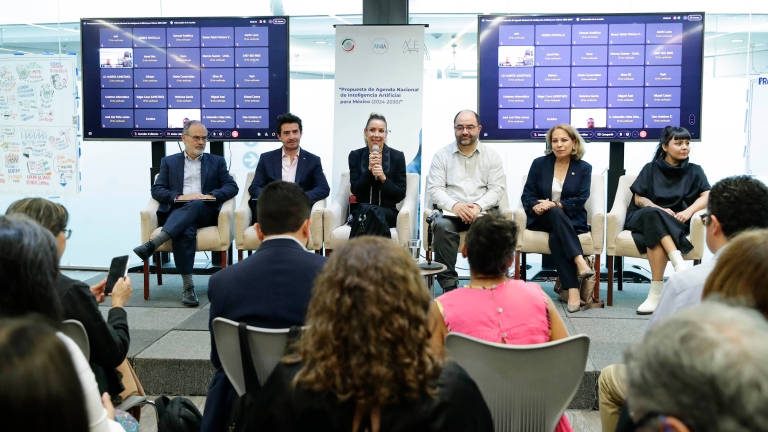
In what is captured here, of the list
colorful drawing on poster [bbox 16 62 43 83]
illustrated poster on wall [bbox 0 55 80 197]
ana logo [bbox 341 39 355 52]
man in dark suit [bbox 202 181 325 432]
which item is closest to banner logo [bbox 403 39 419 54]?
ana logo [bbox 341 39 355 52]

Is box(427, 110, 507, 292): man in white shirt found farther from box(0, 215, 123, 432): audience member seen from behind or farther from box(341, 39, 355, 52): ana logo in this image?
box(0, 215, 123, 432): audience member seen from behind

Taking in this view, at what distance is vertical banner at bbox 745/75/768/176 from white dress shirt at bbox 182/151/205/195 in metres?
4.68

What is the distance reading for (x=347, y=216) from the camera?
479cm

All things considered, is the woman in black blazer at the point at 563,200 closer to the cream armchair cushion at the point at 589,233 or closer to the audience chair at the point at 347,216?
the cream armchair cushion at the point at 589,233

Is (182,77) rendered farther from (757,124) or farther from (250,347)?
(757,124)

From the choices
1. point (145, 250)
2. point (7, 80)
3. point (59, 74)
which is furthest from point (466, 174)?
point (7, 80)

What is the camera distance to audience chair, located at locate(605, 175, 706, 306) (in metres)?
3.93

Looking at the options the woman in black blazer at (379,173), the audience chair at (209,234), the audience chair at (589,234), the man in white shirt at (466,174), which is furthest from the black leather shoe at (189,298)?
the audience chair at (589,234)

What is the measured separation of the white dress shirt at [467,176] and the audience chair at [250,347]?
2.94 metres

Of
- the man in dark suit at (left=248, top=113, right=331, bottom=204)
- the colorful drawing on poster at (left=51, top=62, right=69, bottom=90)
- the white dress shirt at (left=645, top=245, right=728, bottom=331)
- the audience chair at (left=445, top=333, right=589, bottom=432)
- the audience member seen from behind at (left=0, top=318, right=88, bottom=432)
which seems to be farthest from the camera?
the colorful drawing on poster at (left=51, top=62, right=69, bottom=90)

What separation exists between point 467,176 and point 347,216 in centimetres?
101

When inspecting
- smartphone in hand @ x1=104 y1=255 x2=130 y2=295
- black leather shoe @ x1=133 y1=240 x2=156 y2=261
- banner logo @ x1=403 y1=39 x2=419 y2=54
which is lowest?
black leather shoe @ x1=133 y1=240 x2=156 y2=261

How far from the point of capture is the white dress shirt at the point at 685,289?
1.70 meters

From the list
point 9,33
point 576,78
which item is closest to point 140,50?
point 9,33
